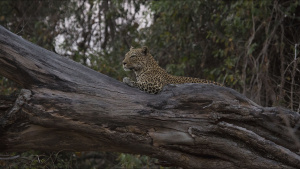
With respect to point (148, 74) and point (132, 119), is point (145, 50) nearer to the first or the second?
point (148, 74)

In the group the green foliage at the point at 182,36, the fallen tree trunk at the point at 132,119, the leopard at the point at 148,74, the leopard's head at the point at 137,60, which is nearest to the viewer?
the fallen tree trunk at the point at 132,119

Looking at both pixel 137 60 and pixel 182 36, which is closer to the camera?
pixel 137 60

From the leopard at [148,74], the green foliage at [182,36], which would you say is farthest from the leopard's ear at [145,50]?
the green foliage at [182,36]

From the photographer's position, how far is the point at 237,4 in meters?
8.72

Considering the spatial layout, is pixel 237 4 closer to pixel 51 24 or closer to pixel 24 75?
pixel 51 24

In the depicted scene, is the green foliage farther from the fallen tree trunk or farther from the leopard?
the fallen tree trunk

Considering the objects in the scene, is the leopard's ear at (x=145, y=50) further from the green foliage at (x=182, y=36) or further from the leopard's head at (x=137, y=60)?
the green foliage at (x=182, y=36)

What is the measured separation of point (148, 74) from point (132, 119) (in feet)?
7.14

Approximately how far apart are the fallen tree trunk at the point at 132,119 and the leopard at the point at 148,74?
3.98 feet

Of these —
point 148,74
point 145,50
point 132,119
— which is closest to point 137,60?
point 145,50

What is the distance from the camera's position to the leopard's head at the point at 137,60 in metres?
7.25

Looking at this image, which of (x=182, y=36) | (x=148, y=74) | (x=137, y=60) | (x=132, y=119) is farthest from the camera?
(x=182, y=36)

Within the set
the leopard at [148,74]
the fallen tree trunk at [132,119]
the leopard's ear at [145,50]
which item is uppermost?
the leopard's ear at [145,50]

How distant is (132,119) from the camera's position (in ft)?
15.6
